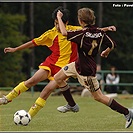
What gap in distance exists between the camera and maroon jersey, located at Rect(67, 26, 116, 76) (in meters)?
8.83

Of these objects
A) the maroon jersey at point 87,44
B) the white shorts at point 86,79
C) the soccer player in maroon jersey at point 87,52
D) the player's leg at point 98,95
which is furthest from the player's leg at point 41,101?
the player's leg at point 98,95

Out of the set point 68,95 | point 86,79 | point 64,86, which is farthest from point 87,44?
point 68,95

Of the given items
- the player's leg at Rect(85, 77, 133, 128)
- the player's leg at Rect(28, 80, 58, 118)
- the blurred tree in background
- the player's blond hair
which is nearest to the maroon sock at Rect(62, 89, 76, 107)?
the player's leg at Rect(28, 80, 58, 118)

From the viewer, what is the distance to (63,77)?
931cm

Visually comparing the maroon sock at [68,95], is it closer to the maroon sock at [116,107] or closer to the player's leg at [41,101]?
the player's leg at [41,101]

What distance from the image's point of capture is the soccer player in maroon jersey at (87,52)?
29.0 ft

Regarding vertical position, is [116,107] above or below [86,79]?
below

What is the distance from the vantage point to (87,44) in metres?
8.88

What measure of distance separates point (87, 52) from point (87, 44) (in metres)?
0.16

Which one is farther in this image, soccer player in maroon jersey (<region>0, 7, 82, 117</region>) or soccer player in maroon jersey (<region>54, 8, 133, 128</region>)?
soccer player in maroon jersey (<region>0, 7, 82, 117</region>)

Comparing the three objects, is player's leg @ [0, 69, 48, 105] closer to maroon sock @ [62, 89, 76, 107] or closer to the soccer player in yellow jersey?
the soccer player in yellow jersey

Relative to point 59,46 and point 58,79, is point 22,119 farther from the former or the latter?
point 59,46

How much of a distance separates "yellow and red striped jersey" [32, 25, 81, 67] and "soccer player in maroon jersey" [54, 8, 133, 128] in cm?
76

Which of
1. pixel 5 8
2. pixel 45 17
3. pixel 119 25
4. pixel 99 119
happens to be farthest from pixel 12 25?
pixel 99 119
